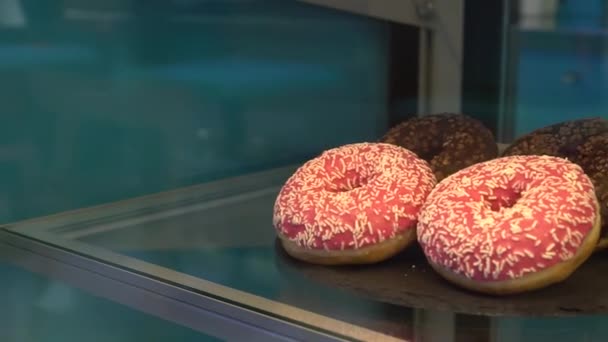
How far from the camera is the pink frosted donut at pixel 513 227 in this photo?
0.63 meters

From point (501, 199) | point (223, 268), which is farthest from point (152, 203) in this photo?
point (501, 199)

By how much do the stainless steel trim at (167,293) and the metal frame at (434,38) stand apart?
1.90ft

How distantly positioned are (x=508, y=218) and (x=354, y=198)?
0.15m

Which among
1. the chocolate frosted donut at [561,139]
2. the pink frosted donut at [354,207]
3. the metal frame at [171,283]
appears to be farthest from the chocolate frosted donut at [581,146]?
the metal frame at [171,283]

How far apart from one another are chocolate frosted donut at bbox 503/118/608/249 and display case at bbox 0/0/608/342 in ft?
0.24

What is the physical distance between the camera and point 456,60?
128 cm

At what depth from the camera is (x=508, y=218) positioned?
645mm

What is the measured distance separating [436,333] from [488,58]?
29.0 inches

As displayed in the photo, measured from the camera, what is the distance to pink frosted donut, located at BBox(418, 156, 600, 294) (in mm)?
631

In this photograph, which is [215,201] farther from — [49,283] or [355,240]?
[355,240]

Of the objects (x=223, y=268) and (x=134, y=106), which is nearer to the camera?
(x=223, y=268)

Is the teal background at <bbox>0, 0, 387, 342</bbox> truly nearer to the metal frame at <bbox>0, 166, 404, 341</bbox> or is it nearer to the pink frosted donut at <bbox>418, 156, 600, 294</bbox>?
the metal frame at <bbox>0, 166, 404, 341</bbox>

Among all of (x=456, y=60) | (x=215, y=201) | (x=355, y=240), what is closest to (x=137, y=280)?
(x=355, y=240)

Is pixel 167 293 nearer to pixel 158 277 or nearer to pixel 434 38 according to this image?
pixel 158 277
